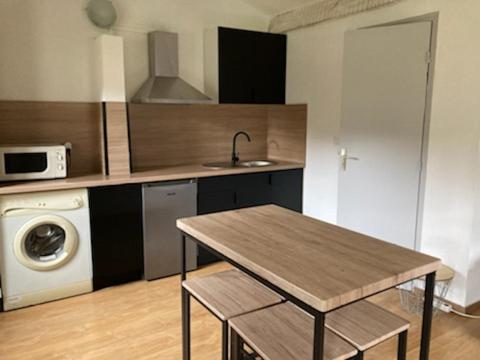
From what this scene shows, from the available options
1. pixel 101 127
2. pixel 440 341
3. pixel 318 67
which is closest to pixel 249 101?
pixel 318 67

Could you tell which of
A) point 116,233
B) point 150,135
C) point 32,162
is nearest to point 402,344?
point 116,233

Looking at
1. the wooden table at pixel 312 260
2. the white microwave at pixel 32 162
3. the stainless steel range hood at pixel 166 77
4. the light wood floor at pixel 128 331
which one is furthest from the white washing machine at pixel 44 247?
the wooden table at pixel 312 260

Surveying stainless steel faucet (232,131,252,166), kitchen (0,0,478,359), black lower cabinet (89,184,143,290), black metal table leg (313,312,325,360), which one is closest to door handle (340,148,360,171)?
kitchen (0,0,478,359)

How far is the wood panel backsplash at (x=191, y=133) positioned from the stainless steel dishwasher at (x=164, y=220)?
1.65 ft

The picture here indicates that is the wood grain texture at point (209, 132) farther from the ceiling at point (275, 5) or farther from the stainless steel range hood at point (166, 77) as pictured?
the ceiling at point (275, 5)

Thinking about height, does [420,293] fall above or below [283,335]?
below

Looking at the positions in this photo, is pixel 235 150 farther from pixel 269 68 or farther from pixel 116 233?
pixel 116 233

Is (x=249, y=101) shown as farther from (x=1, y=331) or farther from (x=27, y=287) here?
(x=1, y=331)

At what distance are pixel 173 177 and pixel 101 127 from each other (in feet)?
2.37

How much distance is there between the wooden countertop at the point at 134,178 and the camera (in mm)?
2842

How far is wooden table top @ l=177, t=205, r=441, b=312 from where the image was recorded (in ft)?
4.35

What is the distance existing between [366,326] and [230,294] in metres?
0.64

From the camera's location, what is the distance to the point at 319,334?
127cm

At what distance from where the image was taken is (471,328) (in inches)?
106
